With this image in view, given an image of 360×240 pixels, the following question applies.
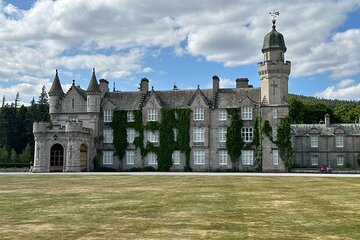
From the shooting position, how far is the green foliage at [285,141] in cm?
5397

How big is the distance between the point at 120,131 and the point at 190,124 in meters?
9.94

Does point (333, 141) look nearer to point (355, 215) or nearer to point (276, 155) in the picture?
point (276, 155)

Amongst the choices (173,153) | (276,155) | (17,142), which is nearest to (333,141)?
(276,155)

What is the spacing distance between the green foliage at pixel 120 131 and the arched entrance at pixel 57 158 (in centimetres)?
775

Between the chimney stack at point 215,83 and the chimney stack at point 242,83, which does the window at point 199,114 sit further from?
the chimney stack at point 242,83

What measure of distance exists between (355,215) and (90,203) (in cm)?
1066

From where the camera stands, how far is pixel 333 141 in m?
64.6

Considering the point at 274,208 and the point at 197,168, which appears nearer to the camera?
the point at 274,208

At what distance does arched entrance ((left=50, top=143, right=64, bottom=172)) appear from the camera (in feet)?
179

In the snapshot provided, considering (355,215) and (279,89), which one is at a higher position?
(279,89)

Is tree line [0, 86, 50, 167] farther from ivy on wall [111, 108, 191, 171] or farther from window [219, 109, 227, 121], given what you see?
window [219, 109, 227, 121]

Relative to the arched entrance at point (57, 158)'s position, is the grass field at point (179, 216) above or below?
below

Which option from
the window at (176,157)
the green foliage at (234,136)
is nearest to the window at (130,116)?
the window at (176,157)

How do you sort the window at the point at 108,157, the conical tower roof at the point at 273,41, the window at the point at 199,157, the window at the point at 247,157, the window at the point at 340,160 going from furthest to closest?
the window at the point at 340,160 < the window at the point at 108,157 < the window at the point at 199,157 < the conical tower roof at the point at 273,41 < the window at the point at 247,157
